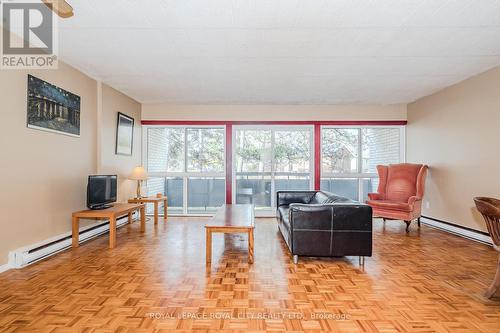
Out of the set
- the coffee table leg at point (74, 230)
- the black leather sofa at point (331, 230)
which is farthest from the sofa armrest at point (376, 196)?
the coffee table leg at point (74, 230)

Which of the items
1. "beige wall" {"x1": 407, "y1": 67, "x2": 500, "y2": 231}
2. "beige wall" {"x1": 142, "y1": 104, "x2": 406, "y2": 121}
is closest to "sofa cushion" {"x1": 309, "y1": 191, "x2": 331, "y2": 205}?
"beige wall" {"x1": 142, "y1": 104, "x2": 406, "y2": 121}

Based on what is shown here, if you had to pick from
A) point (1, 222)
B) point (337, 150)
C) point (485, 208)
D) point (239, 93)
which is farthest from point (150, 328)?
point (337, 150)

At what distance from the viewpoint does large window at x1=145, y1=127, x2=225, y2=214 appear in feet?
22.0

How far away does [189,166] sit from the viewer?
265 inches

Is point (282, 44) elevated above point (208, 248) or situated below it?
above

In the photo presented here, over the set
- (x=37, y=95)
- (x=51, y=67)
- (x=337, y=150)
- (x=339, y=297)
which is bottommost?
(x=339, y=297)

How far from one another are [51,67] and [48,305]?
9.63 feet

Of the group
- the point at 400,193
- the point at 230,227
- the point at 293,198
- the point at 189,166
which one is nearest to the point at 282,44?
the point at 230,227

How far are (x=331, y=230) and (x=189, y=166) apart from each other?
420 cm

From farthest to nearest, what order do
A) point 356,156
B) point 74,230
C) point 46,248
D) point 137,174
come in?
1. point 356,156
2. point 137,174
3. point 74,230
4. point 46,248

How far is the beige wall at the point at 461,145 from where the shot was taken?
166 inches

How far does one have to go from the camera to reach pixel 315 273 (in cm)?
309

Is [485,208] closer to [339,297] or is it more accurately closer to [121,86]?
[339,297]

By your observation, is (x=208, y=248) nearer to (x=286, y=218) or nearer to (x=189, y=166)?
(x=286, y=218)
